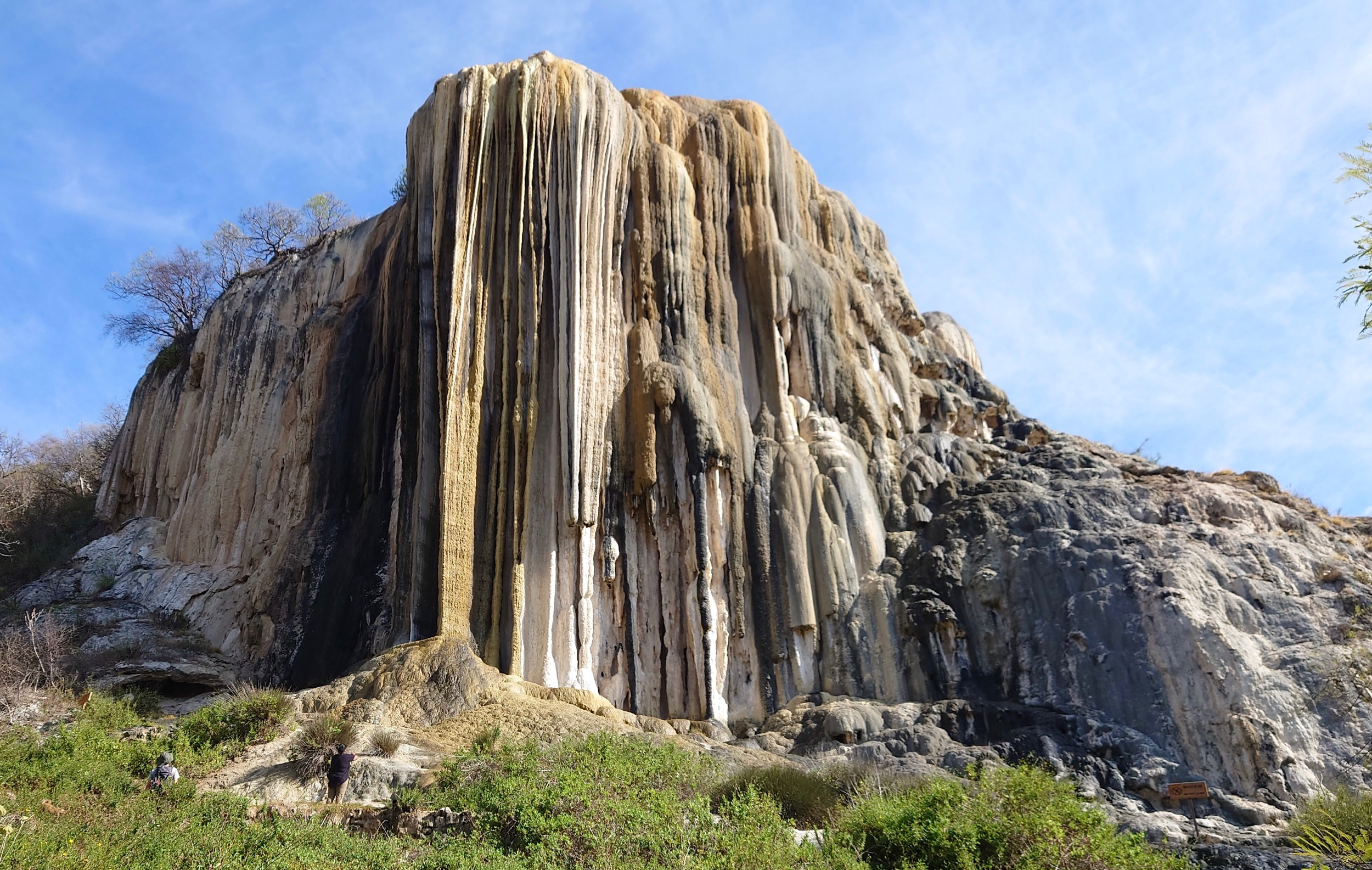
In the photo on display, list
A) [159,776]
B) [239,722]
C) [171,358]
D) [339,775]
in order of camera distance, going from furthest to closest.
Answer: [171,358] < [239,722] < [339,775] < [159,776]

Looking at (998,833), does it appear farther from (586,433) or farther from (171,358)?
(171,358)

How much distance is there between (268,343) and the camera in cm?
2681

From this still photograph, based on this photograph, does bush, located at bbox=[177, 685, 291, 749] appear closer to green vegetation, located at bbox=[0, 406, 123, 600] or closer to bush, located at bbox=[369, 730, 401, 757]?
bush, located at bbox=[369, 730, 401, 757]

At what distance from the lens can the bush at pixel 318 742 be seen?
45.9 feet

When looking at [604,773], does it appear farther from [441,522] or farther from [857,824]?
[441,522]

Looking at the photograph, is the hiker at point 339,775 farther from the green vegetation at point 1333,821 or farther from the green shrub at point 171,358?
the green shrub at point 171,358

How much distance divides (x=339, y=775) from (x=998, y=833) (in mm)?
7945

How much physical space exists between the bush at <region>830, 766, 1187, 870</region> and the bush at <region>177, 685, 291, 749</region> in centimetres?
805

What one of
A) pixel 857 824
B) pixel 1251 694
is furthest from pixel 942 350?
pixel 857 824

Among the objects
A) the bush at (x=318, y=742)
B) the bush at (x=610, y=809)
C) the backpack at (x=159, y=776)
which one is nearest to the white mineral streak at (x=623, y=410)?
the bush at (x=318, y=742)

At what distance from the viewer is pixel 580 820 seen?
11617 mm

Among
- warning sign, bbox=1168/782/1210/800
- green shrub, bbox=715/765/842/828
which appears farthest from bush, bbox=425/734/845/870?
warning sign, bbox=1168/782/1210/800

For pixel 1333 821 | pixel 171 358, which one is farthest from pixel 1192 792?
pixel 171 358

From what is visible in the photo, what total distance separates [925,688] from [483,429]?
9.37m
